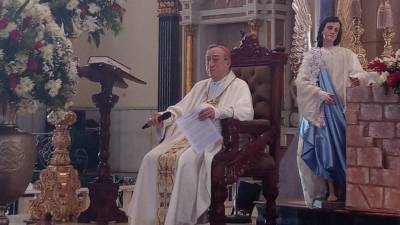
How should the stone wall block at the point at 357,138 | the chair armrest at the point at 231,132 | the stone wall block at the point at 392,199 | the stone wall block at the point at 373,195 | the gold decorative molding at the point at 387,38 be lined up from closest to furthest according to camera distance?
1. the chair armrest at the point at 231,132
2. the stone wall block at the point at 392,199
3. the stone wall block at the point at 373,195
4. the stone wall block at the point at 357,138
5. the gold decorative molding at the point at 387,38

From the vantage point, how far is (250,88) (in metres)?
5.64

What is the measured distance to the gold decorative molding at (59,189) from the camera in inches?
238

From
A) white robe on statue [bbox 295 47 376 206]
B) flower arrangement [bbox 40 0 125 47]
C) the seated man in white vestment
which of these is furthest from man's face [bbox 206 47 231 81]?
flower arrangement [bbox 40 0 125 47]

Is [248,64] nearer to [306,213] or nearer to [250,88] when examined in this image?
[250,88]

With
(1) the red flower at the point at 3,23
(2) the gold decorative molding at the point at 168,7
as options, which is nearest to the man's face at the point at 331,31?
(1) the red flower at the point at 3,23

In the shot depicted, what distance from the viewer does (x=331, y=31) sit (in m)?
6.00

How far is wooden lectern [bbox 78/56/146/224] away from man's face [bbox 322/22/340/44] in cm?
143

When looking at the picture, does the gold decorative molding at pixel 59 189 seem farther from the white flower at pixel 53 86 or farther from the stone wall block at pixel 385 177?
the white flower at pixel 53 86

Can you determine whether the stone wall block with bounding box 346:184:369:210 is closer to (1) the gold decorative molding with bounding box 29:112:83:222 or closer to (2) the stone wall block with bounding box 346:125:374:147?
(2) the stone wall block with bounding box 346:125:374:147

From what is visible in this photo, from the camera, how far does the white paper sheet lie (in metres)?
5.05

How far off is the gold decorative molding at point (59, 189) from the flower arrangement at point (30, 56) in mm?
2540

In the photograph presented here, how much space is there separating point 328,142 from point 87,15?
2.72 metres

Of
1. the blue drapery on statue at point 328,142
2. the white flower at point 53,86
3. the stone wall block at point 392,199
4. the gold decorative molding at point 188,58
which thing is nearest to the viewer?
the white flower at point 53,86

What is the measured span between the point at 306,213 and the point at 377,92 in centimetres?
102
